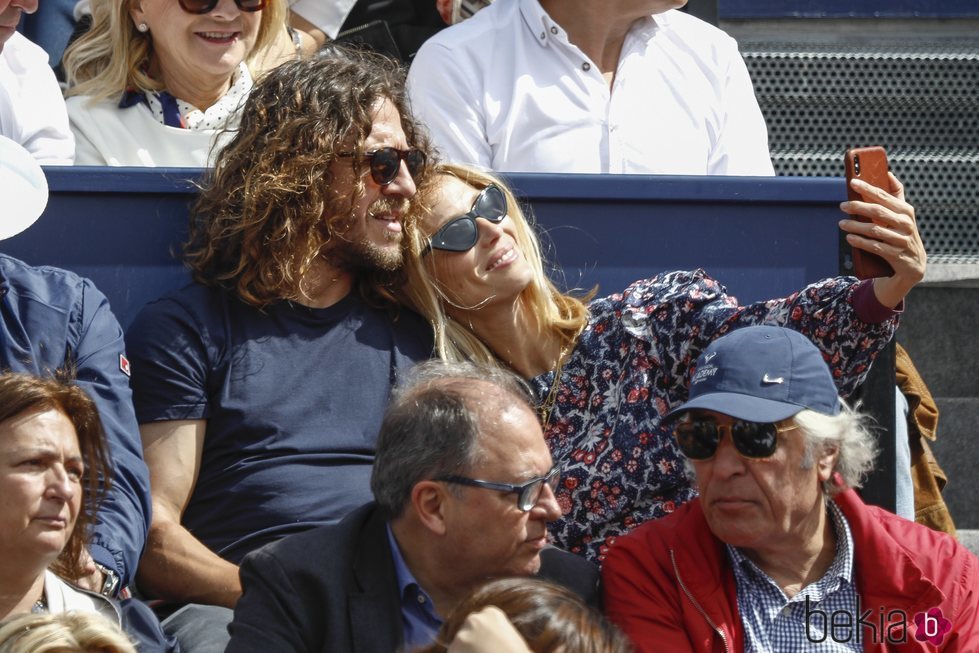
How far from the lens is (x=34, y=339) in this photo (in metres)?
3.17

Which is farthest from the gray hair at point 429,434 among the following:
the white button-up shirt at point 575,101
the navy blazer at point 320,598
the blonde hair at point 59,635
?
the white button-up shirt at point 575,101

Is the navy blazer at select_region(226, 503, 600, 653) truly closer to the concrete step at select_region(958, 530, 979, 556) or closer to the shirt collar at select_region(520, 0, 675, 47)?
the shirt collar at select_region(520, 0, 675, 47)

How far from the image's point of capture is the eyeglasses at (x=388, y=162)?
11.7ft

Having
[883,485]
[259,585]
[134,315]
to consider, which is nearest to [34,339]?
[134,315]

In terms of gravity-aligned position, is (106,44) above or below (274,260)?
above

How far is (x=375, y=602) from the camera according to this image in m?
2.71

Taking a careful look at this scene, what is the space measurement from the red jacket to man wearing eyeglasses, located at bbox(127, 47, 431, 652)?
25.3 inches

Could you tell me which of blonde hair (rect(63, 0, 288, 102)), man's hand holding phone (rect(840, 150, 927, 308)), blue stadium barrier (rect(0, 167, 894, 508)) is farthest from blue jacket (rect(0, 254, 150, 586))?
man's hand holding phone (rect(840, 150, 927, 308))

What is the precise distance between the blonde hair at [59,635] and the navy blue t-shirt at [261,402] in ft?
2.79

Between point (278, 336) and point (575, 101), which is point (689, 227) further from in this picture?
point (278, 336)

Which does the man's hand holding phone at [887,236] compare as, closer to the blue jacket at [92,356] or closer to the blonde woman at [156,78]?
the blue jacket at [92,356]

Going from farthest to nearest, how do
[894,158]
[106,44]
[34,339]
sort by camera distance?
[894,158]
[106,44]
[34,339]

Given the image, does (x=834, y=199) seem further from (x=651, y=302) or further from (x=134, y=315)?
(x=134, y=315)

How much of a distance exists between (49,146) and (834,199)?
6.12 ft
